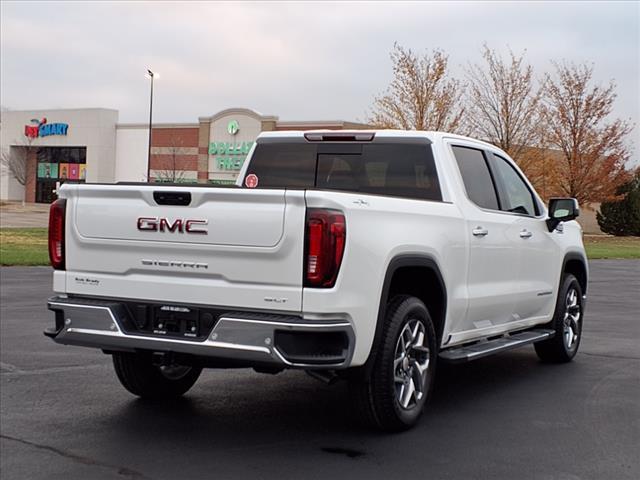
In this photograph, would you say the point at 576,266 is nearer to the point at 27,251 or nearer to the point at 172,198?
the point at 172,198

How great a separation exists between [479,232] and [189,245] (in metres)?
2.52

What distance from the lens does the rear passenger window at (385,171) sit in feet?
23.9

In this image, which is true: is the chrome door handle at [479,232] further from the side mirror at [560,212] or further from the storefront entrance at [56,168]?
the storefront entrance at [56,168]

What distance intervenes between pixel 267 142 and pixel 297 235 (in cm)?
283

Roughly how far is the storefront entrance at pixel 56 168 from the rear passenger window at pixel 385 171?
72.2 m

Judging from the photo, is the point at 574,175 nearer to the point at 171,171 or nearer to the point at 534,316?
the point at 171,171

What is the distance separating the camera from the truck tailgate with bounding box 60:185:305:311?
545cm

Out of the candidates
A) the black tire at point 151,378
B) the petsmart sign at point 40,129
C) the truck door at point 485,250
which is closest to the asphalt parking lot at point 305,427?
the black tire at point 151,378

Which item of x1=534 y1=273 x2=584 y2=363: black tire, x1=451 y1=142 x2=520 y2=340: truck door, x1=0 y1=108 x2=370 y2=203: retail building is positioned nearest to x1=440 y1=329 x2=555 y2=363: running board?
x1=451 y1=142 x2=520 y2=340: truck door

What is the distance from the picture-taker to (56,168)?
267ft

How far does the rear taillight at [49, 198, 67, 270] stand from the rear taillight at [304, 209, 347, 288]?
1810 millimetres

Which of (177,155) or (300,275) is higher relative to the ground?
(177,155)

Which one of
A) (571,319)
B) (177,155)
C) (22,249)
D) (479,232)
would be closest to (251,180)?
(479,232)

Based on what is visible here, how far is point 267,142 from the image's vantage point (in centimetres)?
810
